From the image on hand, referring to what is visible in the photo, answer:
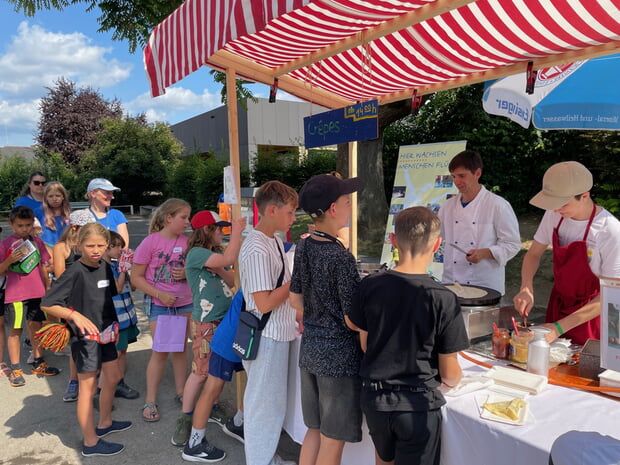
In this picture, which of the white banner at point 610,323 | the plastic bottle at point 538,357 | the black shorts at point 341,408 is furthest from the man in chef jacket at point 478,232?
the black shorts at point 341,408

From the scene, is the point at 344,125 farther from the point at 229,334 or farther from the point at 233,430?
the point at 233,430

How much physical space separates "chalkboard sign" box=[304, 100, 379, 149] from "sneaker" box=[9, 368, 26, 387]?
10.5 ft

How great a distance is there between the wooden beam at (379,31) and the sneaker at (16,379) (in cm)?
340

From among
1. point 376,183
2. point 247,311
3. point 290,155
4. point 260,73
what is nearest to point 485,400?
point 247,311

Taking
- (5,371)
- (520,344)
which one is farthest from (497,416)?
(5,371)

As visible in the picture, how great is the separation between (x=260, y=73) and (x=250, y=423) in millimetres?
2455

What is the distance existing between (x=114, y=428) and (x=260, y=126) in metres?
20.3

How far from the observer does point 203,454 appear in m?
2.55

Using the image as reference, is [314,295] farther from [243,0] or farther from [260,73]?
[260,73]

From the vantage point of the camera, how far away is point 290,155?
46.6 ft

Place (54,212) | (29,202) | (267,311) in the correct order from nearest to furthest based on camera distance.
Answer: (267,311)
(54,212)
(29,202)

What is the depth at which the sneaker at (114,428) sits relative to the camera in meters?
2.86

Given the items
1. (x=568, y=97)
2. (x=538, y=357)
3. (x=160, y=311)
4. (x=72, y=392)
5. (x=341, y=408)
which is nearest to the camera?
(x=538, y=357)

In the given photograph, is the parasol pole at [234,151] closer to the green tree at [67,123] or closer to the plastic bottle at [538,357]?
the plastic bottle at [538,357]
